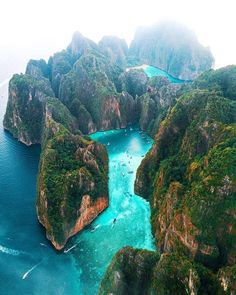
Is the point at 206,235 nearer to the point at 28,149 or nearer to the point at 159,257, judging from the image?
the point at 159,257

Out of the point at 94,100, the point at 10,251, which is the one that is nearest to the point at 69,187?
the point at 10,251

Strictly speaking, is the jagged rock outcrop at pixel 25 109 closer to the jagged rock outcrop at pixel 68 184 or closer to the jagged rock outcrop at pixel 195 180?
the jagged rock outcrop at pixel 68 184

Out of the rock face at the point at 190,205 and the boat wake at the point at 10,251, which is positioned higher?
the rock face at the point at 190,205

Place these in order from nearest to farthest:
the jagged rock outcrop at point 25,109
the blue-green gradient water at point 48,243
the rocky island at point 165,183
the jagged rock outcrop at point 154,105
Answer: the rocky island at point 165,183 → the blue-green gradient water at point 48,243 → the jagged rock outcrop at point 25,109 → the jagged rock outcrop at point 154,105

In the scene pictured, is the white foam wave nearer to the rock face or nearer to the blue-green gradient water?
the blue-green gradient water

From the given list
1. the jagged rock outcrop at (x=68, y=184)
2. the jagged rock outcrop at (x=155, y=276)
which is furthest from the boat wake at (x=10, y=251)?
the jagged rock outcrop at (x=155, y=276)

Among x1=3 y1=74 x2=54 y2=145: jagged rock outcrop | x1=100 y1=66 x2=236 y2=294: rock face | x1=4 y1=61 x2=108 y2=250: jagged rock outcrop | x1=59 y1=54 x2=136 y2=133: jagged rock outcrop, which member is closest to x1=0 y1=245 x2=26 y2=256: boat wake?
x1=4 y1=61 x2=108 y2=250: jagged rock outcrop
